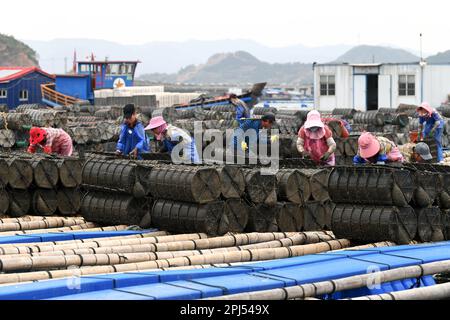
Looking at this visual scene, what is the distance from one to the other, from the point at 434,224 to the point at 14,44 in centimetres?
11935

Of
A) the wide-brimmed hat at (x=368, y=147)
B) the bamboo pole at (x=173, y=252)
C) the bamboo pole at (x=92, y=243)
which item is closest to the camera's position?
the bamboo pole at (x=173, y=252)

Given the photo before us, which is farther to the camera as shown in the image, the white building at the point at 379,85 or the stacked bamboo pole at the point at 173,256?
the white building at the point at 379,85

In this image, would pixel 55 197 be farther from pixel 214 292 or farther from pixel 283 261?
pixel 214 292

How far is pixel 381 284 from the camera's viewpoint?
341 inches

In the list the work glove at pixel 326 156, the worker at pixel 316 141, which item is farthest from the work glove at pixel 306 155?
the work glove at pixel 326 156

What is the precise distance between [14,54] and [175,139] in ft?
375

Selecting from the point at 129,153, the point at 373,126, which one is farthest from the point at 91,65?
the point at 129,153

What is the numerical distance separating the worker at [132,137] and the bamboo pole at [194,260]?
4069 mm

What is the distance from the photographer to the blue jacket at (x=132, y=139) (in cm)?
1414

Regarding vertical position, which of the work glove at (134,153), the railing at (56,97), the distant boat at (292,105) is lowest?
the work glove at (134,153)

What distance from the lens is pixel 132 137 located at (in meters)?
14.3

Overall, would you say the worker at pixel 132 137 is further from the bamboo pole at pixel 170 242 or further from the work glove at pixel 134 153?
the bamboo pole at pixel 170 242

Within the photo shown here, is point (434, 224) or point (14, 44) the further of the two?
point (14, 44)

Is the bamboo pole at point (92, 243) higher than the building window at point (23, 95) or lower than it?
lower
